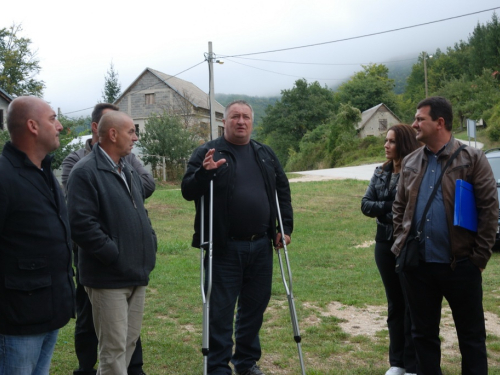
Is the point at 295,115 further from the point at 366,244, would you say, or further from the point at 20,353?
the point at 20,353

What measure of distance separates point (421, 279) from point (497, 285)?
15.3 feet

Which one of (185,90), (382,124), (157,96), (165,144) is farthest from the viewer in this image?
(382,124)

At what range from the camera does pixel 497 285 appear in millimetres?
7945

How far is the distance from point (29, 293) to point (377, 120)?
56.2 m

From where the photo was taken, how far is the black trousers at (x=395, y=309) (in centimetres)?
461

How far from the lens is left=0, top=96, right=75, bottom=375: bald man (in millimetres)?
2682

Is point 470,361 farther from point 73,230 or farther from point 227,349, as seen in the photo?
point 73,230

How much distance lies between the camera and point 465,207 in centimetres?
378

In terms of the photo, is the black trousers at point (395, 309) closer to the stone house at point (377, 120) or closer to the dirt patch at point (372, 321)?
the dirt patch at point (372, 321)

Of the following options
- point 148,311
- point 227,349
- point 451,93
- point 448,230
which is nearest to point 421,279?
point 448,230

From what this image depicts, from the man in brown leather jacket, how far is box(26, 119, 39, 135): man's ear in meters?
2.69

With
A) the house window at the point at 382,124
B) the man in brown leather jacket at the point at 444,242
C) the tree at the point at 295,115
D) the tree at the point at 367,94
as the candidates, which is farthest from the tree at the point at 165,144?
the tree at the point at 367,94

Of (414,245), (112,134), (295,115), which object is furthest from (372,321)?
(295,115)

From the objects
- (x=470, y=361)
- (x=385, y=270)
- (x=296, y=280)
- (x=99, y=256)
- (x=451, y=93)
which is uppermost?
(x=451, y=93)
